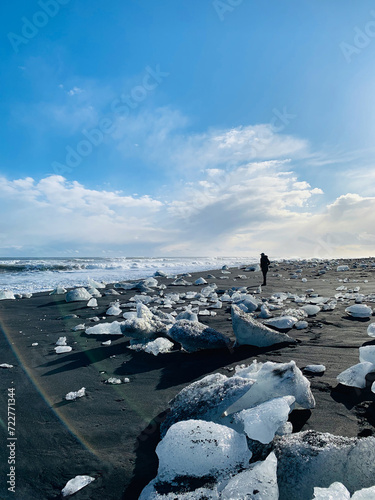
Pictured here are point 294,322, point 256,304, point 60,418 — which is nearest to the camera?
point 60,418

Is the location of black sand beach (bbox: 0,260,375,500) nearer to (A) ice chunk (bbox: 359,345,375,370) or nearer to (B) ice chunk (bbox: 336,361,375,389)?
(B) ice chunk (bbox: 336,361,375,389)

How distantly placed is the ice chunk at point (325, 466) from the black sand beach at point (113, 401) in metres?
0.47

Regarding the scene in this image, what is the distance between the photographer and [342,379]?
7.30 ft

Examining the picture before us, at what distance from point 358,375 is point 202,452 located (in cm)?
145

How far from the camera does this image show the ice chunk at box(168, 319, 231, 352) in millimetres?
3100

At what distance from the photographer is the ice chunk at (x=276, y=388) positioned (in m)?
1.75

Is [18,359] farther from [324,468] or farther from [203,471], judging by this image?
[324,468]

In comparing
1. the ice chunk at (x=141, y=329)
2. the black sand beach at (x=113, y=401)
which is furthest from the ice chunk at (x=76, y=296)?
the ice chunk at (x=141, y=329)

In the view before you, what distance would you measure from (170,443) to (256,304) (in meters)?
3.97

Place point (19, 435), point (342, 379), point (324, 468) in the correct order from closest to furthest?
point (324, 468) → point (19, 435) → point (342, 379)

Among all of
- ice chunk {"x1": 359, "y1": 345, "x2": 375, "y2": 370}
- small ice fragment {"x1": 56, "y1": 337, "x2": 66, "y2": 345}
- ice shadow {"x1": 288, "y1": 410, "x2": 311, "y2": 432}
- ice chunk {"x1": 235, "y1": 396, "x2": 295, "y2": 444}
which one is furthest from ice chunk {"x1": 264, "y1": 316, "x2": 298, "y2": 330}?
small ice fragment {"x1": 56, "y1": 337, "x2": 66, "y2": 345}

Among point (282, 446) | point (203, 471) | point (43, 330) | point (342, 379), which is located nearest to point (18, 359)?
point (43, 330)

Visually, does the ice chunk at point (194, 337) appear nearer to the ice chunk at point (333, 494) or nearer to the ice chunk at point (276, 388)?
the ice chunk at point (276, 388)

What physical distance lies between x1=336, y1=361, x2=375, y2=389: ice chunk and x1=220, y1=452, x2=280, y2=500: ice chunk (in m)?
1.25
